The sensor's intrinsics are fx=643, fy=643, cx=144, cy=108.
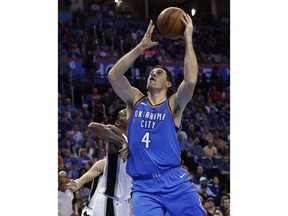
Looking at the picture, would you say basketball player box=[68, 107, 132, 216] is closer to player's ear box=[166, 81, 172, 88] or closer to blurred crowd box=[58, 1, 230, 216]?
player's ear box=[166, 81, 172, 88]

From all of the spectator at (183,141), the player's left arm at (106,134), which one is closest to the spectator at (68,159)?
the spectator at (183,141)

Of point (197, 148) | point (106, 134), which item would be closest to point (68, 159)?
point (197, 148)

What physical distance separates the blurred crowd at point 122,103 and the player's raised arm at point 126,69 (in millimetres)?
5475

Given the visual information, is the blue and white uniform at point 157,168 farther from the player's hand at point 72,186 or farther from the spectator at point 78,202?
the spectator at point 78,202

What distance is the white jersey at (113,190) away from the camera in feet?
23.3

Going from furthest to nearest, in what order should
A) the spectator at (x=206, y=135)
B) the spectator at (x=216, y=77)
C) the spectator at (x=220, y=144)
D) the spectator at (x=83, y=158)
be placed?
the spectator at (x=216, y=77) → the spectator at (x=206, y=135) → the spectator at (x=220, y=144) → the spectator at (x=83, y=158)

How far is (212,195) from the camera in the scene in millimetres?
13602

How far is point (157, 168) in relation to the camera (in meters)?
5.89

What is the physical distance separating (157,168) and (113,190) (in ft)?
4.54

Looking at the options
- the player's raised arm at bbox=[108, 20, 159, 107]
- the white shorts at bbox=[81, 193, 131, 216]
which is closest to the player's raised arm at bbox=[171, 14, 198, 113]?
the player's raised arm at bbox=[108, 20, 159, 107]

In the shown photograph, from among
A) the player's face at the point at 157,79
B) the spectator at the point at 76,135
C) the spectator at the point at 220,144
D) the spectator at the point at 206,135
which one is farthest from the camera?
the spectator at the point at 206,135
